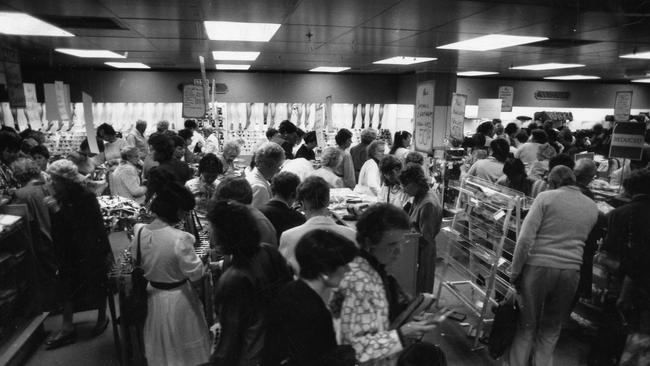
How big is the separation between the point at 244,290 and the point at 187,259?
0.91 meters

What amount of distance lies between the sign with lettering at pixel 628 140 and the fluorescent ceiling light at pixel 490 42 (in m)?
1.55

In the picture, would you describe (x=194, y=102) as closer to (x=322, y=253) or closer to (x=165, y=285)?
(x=165, y=285)

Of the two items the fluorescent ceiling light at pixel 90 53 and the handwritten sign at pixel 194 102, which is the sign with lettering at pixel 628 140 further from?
the fluorescent ceiling light at pixel 90 53

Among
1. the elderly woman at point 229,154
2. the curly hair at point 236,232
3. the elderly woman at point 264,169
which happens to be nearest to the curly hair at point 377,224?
the curly hair at point 236,232

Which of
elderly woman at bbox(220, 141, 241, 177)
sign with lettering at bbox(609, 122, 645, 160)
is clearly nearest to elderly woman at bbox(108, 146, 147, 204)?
elderly woman at bbox(220, 141, 241, 177)

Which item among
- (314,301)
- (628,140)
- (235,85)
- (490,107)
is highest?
(235,85)

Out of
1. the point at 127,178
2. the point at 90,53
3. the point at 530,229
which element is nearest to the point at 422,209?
the point at 530,229

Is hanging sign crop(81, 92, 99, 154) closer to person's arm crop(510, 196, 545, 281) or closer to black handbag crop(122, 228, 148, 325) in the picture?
black handbag crop(122, 228, 148, 325)

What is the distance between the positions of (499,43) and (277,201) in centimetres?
476

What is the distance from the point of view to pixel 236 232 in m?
2.31

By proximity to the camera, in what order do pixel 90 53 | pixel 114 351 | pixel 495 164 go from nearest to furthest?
1. pixel 114 351
2. pixel 495 164
3. pixel 90 53

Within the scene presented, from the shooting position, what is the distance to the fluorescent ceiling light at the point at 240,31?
5162 mm

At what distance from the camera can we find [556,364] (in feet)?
13.2

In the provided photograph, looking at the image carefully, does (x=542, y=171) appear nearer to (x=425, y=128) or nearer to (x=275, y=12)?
(x=425, y=128)
